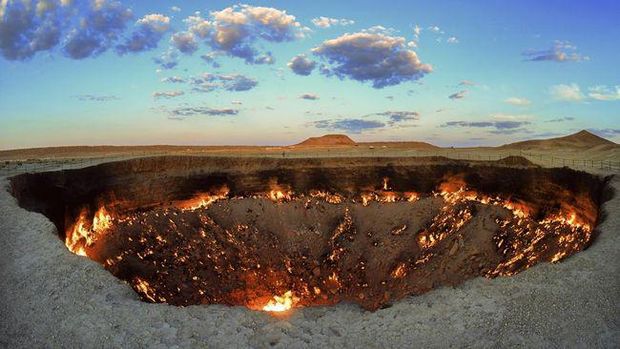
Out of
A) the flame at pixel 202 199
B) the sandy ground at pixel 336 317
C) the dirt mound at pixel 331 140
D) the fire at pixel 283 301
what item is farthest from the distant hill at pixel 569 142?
the sandy ground at pixel 336 317

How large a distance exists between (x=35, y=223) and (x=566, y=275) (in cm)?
1835

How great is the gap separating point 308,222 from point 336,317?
25274 mm

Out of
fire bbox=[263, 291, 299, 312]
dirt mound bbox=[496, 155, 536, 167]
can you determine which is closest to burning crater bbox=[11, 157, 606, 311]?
fire bbox=[263, 291, 299, 312]

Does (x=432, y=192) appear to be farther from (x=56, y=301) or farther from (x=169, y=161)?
(x=56, y=301)

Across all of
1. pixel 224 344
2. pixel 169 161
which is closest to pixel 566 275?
pixel 224 344

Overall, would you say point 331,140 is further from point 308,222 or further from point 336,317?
point 336,317

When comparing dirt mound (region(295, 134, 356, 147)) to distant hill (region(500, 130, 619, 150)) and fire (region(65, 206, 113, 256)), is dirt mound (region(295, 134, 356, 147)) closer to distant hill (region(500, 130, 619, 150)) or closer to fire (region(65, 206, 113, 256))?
distant hill (region(500, 130, 619, 150))

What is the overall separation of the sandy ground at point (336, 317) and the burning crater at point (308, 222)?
11.5m

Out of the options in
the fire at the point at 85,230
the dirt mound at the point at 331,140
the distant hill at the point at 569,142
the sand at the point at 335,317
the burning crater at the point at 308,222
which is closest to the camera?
the sand at the point at 335,317

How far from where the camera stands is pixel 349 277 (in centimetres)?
2973

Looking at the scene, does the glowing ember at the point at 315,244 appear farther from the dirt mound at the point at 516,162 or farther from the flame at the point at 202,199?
the dirt mound at the point at 516,162

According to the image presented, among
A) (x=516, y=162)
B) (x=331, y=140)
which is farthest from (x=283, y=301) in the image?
(x=331, y=140)

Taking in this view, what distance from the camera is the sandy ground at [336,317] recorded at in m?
9.62

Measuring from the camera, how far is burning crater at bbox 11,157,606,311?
87.2 feet
